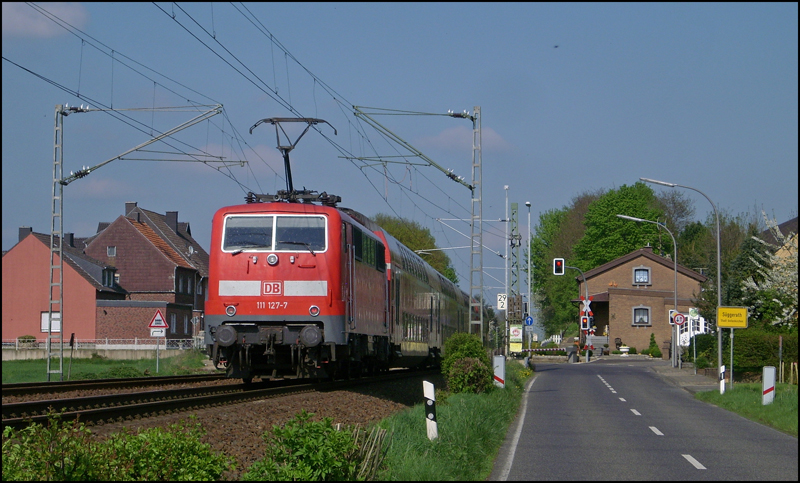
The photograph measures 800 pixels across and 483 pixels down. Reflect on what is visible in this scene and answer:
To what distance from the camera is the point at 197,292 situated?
245 feet

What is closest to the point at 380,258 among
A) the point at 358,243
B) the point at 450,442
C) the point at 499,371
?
the point at 358,243

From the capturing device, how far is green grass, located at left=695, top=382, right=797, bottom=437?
1742cm

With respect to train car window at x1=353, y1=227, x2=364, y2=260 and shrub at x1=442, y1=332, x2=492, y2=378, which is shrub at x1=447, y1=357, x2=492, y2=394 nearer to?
shrub at x1=442, y1=332, x2=492, y2=378

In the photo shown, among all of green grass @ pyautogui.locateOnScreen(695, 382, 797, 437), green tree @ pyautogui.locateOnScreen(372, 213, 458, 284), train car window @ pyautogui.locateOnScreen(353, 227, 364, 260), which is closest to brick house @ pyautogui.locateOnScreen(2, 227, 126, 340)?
green tree @ pyautogui.locateOnScreen(372, 213, 458, 284)

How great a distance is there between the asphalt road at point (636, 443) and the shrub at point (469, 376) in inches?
43.5

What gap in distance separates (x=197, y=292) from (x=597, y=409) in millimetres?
58344

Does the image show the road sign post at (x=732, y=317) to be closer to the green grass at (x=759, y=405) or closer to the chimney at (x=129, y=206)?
the green grass at (x=759, y=405)

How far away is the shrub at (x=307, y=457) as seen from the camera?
822 centimetres

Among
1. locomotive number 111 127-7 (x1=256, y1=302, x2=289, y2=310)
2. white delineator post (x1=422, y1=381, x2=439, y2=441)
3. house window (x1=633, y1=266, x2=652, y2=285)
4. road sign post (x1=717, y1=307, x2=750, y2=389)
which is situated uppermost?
house window (x1=633, y1=266, x2=652, y2=285)

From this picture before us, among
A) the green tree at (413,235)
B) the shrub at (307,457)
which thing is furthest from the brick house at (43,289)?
the shrub at (307,457)

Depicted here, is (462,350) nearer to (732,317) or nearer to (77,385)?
(77,385)

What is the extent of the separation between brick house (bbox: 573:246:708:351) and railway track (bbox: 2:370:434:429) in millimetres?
56000

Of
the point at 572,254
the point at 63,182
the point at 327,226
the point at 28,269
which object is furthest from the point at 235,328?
the point at 572,254

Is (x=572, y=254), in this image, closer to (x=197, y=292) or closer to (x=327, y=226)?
(x=197, y=292)
